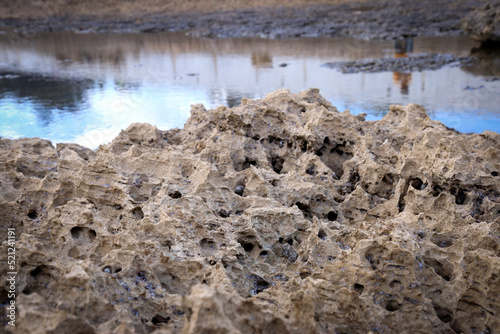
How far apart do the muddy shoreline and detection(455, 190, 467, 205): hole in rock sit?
579 inches

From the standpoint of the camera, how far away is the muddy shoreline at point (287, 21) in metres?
18.2

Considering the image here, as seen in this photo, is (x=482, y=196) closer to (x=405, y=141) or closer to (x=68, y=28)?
(x=405, y=141)

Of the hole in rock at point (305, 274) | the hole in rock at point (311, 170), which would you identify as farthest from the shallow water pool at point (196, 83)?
the hole in rock at point (305, 274)

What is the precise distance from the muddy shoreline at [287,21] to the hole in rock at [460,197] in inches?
579

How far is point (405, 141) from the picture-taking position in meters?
3.40

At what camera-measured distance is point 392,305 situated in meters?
1.87

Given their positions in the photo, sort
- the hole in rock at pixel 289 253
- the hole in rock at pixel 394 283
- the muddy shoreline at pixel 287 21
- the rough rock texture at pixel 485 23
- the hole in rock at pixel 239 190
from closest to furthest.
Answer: the hole in rock at pixel 394 283 < the hole in rock at pixel 289 253 < the hole in rock at pixel 239 190 < the rough rock texture at pixel 485 23 < the muddy shoreline at pixel 287 21

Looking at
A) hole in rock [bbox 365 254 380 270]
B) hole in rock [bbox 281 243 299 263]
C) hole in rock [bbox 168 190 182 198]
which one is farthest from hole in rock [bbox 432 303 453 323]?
hole in rock [bbox 168 190 182 198]

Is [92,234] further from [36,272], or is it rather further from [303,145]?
[303,145]

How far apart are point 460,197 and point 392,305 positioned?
1141 mm

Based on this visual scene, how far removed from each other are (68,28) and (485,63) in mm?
21129

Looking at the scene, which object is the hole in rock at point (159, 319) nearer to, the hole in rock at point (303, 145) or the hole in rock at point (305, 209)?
the hole in rock at point (305, 209)

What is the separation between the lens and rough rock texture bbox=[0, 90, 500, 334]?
1.67 metres

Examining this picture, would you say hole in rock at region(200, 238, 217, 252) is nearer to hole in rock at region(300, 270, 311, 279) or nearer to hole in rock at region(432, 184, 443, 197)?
hole in rock at region(300, 270, 311, 279)
